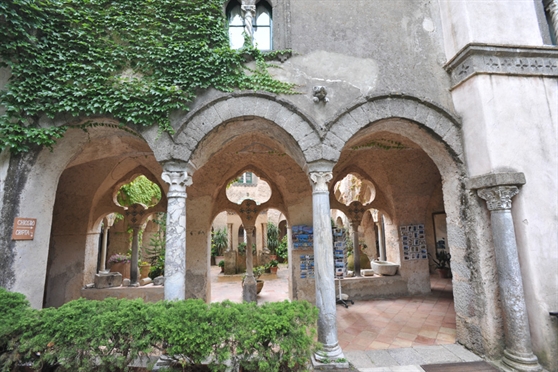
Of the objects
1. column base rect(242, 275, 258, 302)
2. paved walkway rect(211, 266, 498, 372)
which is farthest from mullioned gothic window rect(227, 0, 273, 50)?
column base rect(242, 275, 258, 302)

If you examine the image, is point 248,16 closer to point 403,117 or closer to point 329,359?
point 403,117

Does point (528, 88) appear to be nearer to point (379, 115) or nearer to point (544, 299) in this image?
point (379, 115)

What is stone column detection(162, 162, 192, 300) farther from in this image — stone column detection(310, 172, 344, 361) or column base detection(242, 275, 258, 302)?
column base detection(242, 275, 258, 302)

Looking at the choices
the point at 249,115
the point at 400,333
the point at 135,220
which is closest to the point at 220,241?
the point at 135,220

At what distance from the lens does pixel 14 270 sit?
3779 millimetres

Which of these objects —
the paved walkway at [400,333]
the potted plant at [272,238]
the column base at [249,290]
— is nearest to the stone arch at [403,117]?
the paved walkway at [400,333]

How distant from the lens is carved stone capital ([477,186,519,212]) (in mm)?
3664

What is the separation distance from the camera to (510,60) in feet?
13.4

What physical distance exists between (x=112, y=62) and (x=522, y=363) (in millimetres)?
7014

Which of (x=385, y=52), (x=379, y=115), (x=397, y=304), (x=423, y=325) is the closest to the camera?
(x=379, y=115)

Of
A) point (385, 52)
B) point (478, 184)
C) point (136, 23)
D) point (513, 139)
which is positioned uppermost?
point (136, 23)

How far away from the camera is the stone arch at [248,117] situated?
4113 millimetres

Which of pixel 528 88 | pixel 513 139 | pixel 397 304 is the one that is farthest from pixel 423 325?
pixel 528 88

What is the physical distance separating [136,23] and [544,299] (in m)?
7.03
